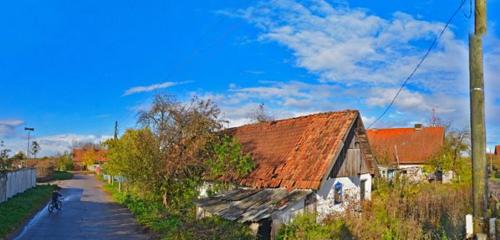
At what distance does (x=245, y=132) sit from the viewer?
82.2 ft

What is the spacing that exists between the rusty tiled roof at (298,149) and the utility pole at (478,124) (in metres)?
9.54

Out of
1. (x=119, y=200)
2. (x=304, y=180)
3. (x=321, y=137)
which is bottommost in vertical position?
(x=119, y=200)

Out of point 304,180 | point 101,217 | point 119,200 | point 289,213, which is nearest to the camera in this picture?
point 289,213

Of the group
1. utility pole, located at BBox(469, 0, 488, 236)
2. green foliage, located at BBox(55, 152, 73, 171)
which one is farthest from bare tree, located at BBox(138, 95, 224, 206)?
green foliage, located at BBox(55, 152, 73, 171)

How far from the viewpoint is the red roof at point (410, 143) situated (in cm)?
4731

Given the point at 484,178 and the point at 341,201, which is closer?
the point at 484,178

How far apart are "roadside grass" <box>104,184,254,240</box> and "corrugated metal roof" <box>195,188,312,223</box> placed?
1.20 ft

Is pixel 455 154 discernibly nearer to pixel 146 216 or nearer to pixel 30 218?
pixel 146 216

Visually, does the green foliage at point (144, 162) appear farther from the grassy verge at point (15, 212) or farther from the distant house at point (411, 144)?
the distant house at point (411, 144)

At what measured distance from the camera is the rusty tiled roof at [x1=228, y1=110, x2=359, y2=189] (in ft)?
56.2

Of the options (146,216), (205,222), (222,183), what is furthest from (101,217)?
(205,222)

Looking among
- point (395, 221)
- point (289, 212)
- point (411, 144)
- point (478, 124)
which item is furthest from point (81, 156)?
point (478, 124)

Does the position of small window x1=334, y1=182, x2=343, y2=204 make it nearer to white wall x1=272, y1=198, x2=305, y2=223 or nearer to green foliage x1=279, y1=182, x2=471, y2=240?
green foliage x1=279, y1=182, x2=471, y2=240

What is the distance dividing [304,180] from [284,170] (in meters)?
1.72
